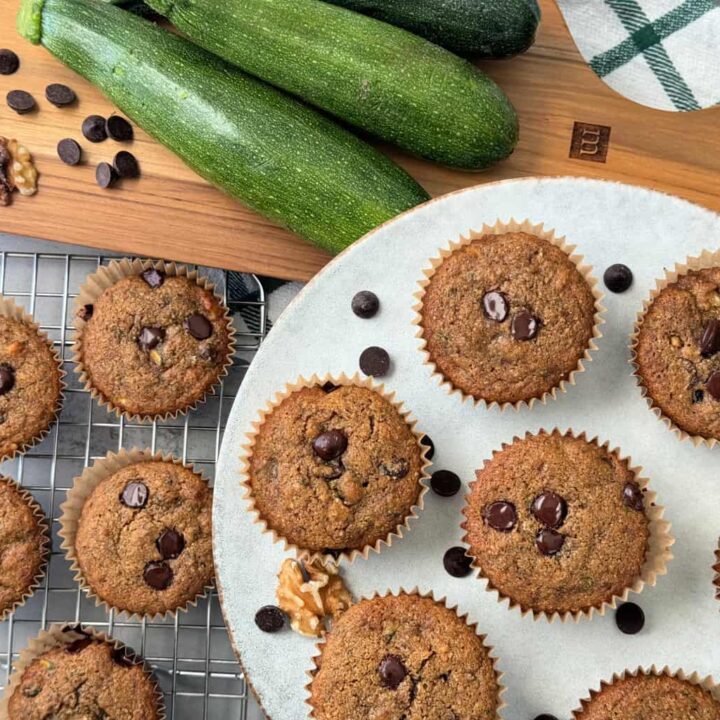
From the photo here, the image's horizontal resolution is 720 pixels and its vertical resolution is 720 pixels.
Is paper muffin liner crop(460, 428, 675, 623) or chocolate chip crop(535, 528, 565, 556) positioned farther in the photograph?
paper muffin liner crop(460, 428, 675, 623)

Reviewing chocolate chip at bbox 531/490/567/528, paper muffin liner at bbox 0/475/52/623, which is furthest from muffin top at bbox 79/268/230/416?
chocolate chip at bbox 531/490/567/528

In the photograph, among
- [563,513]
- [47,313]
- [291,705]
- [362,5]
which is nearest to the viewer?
[563,513]

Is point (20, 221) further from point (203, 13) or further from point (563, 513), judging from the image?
point (563, 513)

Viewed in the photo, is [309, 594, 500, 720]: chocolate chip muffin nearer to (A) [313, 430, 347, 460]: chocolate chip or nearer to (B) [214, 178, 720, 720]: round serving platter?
(B) [214, 178, 720, 720]: round serving platter

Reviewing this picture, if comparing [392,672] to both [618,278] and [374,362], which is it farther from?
[618,278]

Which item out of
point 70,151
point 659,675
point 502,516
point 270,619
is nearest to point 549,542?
point 502,516

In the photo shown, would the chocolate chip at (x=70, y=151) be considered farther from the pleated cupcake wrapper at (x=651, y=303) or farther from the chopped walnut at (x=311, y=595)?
the pleated cupcake wrapper at (x=651, y=303)

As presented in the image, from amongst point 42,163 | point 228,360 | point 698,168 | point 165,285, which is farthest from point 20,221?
point 698,168
